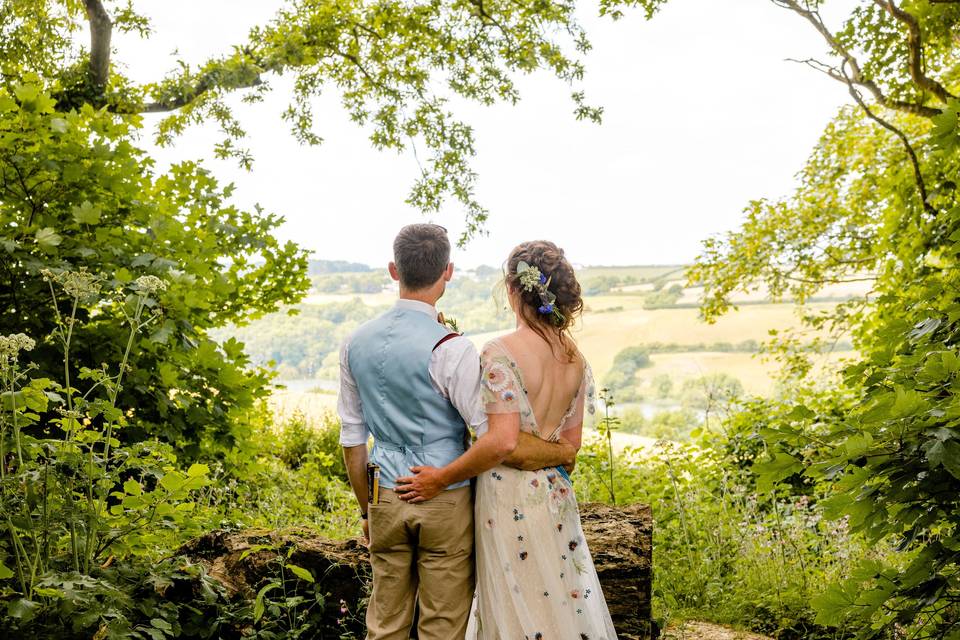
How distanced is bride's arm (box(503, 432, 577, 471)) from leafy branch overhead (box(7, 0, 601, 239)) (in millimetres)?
6827

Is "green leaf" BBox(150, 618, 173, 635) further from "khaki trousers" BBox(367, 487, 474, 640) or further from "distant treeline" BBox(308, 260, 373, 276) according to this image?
"distant treeline" BBox(308, 260, 373, 276)

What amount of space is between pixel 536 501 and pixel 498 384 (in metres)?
0.45

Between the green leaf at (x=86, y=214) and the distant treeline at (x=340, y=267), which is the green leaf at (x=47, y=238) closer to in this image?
the green leaf at (x=86, y=214)

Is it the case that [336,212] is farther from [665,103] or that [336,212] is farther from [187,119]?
[187,119]

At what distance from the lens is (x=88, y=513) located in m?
2.74

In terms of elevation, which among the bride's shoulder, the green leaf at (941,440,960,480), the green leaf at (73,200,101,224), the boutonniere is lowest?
the green leaf at (941,440,960,480)

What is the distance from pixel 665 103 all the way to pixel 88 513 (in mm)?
23164

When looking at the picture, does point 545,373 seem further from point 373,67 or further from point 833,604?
point 373,67

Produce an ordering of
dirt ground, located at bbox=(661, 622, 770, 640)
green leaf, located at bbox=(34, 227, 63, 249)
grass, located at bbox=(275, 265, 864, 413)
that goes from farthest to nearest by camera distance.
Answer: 1. grass, located at bbox=(275, 265, 864, 413)
2. dirt ground, located at bbox=(661, 622, 770, 640)
3. green leaf, located at bbox=(34, 227, 63, 249)

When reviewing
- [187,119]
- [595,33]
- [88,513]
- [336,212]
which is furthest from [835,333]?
[336,212]

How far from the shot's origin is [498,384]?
256cm

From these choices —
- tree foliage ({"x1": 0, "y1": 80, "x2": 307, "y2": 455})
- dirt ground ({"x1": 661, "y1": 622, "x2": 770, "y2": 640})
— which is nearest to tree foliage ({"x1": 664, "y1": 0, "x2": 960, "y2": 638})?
dirt ground ({"x1": 661, "y1": 622, "x2": 770, "y2": 640})

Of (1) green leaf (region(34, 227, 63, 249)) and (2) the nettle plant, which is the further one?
(1) green leaf (region(34, 227, 63, 249))

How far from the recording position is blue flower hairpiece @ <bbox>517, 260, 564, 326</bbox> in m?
2.69
